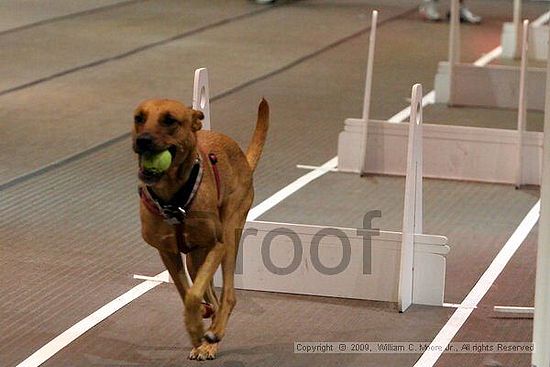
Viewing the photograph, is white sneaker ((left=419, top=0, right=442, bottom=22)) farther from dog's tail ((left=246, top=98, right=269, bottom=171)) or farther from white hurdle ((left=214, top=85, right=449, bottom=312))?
dog's tail ((left=246, top=98, right=269, bottom=171))

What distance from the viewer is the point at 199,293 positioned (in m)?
4.33

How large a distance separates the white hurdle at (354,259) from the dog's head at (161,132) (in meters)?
1.59

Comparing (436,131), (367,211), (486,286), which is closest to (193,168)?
(486,286)

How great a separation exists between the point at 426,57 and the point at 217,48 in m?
2.14

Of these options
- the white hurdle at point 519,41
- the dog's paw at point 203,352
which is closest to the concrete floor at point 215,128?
the dog's paw at point 203,352

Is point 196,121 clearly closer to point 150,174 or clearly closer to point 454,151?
point 150,174

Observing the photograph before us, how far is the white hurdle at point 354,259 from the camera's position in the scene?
566cm

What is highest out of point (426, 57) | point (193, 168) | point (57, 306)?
point (193, 168)

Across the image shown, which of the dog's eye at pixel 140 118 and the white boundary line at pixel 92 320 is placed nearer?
the dog's eye at pixel 140 118


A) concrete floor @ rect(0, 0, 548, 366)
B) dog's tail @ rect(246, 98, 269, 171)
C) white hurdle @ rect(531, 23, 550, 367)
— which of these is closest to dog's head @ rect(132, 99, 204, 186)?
dog's tail @ rect(246, 98, 269, 171)

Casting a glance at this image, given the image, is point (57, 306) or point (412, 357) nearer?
point (412, 357)

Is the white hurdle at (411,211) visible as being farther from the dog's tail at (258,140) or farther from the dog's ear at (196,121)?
the dog's ear at (196,121)

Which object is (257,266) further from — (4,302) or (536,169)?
(536,169)

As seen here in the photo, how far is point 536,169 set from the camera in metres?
8.21
